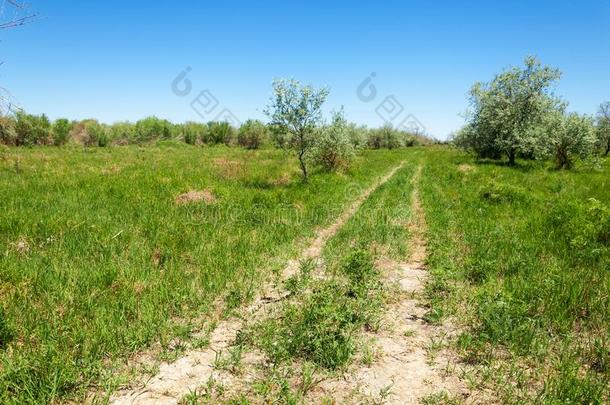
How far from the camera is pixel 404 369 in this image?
464 cm

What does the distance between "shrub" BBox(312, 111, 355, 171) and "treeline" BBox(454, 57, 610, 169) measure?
15133mm

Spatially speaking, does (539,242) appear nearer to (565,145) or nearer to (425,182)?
(425,182)

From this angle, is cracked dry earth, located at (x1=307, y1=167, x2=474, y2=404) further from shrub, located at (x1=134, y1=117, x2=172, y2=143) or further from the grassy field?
shrub, located at (x1=134, y1=117, x2=172, y2=143)

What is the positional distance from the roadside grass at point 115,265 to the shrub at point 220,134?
7025cm

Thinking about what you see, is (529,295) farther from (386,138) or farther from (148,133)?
(386,138)

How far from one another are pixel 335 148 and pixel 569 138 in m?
18.0

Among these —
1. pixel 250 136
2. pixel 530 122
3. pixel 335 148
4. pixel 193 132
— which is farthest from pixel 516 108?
pixel 193 132

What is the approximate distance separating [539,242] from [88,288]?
9.83m

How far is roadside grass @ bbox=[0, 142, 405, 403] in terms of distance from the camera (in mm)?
4594

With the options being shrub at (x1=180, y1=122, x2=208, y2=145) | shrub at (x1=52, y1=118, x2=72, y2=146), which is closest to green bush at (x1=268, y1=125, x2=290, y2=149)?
shrub at (x1=52, y1=118, x2=72, y2=146)

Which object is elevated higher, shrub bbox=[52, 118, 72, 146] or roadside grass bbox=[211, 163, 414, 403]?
shrub bbox=[52, 118, 72, 146]

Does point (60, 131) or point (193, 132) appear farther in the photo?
point (193, 132)

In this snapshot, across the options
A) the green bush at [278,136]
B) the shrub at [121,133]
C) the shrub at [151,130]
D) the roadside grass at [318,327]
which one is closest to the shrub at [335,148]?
the green bush at [278,136]

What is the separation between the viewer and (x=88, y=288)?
20.7 ft
